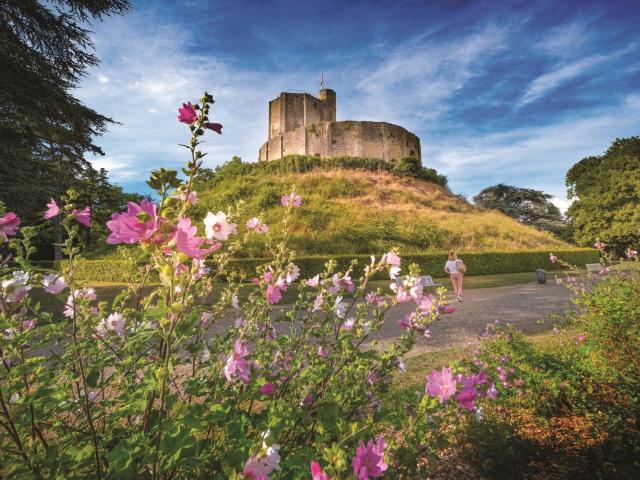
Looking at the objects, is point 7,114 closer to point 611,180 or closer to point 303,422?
point 303,422

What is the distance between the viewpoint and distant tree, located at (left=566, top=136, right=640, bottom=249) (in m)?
25.9

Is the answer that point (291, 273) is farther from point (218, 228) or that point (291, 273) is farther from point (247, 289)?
point (247, 289)

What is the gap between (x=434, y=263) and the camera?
598 inches

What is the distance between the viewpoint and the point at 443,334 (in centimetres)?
565

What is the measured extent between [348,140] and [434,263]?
2386 centimetres

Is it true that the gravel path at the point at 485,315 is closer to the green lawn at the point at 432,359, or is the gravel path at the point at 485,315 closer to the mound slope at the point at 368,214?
the green lawn at the point at 432,359

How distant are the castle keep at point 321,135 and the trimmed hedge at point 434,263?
21.4 meters

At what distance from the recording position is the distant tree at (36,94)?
9188 mm

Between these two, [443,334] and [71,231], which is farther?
[443,334]

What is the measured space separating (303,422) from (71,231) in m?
1.12

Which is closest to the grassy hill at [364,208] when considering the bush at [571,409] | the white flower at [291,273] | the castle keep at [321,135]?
the castle keep at [321,135]

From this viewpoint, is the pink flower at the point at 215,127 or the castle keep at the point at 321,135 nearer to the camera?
the pink flower at the point at 215,127

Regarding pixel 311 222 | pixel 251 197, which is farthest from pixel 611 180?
pixel 251 197

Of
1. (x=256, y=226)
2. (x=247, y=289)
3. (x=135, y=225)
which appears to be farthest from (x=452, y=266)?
(x=135, y=225)
